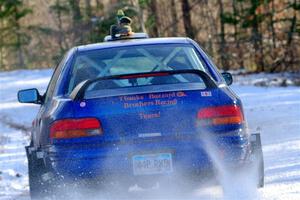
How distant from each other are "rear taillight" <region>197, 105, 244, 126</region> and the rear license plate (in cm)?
38

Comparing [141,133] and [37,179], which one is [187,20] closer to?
[37,179]

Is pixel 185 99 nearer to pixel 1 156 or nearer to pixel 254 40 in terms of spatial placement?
pixel 1 156

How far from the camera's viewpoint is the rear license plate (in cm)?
598

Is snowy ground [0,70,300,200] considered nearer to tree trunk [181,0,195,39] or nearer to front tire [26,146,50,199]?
front tire [26,146,50,199]

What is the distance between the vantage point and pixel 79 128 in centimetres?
605

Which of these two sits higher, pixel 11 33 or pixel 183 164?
pixel 183 164

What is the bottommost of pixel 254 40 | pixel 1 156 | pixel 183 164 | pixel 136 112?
pixel 254 40

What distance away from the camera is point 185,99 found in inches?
239

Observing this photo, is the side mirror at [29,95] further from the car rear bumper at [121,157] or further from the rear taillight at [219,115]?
the rear taillight at [219,115]

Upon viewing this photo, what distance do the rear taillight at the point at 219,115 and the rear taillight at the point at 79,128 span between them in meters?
0.79

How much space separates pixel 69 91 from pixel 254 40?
96.7 ft

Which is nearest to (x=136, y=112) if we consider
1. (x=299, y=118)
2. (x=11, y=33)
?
(x=299, y=118)

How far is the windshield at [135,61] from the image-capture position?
711 centimetres

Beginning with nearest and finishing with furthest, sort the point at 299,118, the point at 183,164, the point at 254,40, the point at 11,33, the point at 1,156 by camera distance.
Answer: the point at 183,164, the point at 1,156, the point at 299,118, the point at 254,40, the point at 11,33
